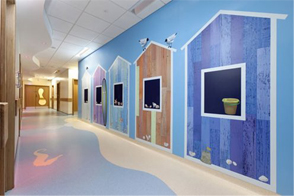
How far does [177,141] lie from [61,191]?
6.22ft

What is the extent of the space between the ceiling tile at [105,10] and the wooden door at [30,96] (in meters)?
16.4

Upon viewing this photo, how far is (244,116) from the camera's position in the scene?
188 cm

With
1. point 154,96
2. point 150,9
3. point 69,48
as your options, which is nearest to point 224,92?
point 154,96

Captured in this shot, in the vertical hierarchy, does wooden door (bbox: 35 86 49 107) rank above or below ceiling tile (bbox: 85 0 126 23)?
below

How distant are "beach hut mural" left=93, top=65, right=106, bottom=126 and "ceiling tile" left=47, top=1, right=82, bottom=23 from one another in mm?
2053

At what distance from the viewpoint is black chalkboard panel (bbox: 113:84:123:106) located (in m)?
4.21

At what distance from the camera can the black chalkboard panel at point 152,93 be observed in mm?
3072

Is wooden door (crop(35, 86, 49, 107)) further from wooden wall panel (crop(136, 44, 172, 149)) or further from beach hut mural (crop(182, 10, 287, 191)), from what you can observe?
beach hut mural (crop(182, 10, 287, 191))

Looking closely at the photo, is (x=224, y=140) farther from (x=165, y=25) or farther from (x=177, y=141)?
(x=165, y=25)

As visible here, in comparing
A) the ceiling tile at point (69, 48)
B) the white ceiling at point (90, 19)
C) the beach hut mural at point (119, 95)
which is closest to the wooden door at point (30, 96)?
the ceiling tile at point (69, 48)

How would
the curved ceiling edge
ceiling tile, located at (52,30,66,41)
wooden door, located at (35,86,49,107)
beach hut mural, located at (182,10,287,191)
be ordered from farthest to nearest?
wooden door, located at (35,86,49,107)
ceiling tile, located at (52,30,66,41)
the curved ceiling edge
beach hut mural, located at (182,10,287,191)

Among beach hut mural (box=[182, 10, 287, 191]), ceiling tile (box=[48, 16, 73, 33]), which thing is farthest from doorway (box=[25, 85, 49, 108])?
beach hut mural (box=[182, 10, 287, 191])

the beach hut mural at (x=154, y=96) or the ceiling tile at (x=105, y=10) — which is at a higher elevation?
the ceiling tile at (x=105, y=10)

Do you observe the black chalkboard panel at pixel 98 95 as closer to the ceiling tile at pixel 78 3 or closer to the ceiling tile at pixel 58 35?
the ceiling tile at pixel 58 35
